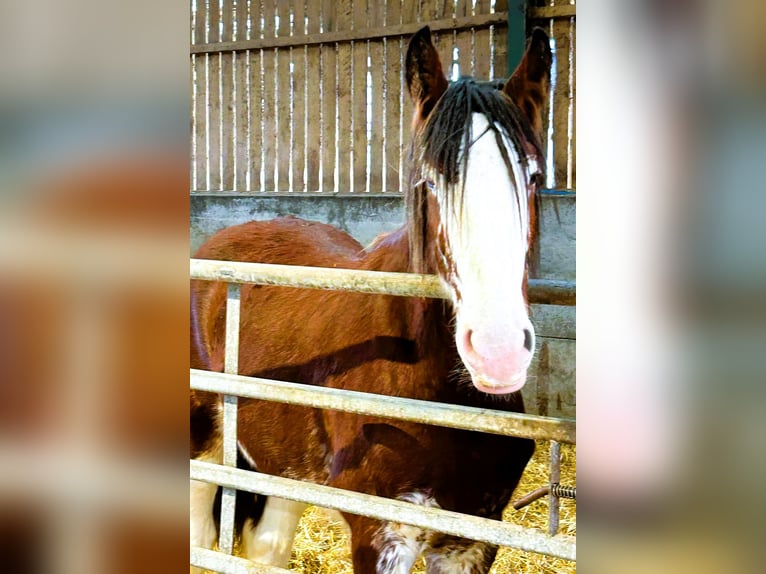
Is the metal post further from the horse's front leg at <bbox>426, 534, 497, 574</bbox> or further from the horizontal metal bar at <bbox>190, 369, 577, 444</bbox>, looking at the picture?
the horse's front leg at <bbox>426, 534, 497, 574</bbox>

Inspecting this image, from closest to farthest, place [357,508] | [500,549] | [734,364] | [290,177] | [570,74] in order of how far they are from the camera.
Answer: [734,364] → [357,508] → [570,74] → [500,549] → [290,177]

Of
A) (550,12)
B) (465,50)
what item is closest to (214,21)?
(465,50)

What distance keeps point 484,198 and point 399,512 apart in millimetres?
537

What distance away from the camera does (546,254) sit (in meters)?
1.28

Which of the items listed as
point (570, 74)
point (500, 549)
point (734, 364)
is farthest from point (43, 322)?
point (500, 549)

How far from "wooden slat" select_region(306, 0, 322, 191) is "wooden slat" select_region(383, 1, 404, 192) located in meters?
0.18

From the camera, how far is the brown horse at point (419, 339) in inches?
45.1

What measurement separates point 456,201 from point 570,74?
34 cm

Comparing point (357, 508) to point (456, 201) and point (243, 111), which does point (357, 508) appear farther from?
point (243, 111)

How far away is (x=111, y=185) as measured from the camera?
0.54 meters

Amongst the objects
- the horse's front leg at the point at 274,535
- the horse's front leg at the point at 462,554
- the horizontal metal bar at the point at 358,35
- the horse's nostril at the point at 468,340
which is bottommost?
the horse's front leg at the point at 274,535

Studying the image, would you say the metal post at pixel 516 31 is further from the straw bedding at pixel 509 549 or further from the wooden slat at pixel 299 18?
the straw bedding at pixel 509 549

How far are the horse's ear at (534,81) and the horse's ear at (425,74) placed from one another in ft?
0.44

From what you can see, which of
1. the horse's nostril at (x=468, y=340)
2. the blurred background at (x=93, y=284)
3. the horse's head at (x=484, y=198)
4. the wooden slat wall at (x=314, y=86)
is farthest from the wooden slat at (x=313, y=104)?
the blurred background at (x=93, y=284)
